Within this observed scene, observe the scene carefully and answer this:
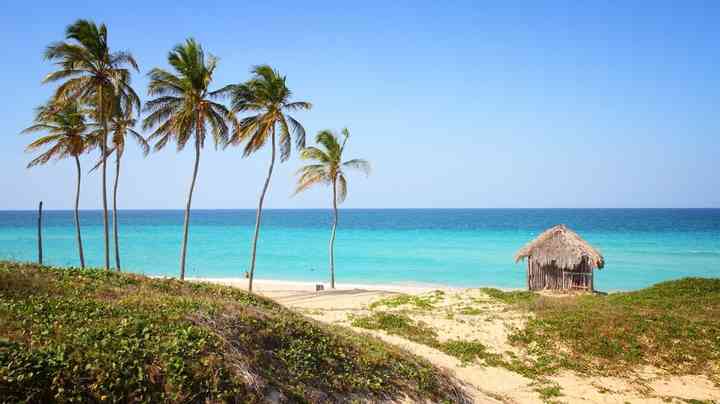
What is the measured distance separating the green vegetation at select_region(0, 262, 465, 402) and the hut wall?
51.2 feet

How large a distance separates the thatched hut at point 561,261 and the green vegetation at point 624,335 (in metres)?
4.25

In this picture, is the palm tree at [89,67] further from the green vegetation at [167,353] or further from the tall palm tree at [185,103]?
the green vegetation at [167,353]

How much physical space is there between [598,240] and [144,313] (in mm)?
61709

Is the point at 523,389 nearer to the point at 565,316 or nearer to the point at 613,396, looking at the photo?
the point at 613,396

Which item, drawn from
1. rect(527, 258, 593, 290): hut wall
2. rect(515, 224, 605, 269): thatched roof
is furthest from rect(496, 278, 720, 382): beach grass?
rect(527, 258, 593, 290): hut wall

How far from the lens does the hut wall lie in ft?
73.6

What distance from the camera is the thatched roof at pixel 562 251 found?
22.0 metres

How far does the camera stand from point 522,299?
19.9 meters

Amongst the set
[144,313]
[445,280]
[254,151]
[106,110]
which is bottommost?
[445,280]

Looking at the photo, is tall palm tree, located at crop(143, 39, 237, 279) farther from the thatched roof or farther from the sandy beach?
the thatched roof

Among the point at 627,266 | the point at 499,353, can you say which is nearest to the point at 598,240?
the point at 627,266

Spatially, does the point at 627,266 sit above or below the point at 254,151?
below

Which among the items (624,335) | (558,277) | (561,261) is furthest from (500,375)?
(558,277)

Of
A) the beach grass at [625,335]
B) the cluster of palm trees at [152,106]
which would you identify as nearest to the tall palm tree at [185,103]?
the cluster of palm trees at [152,106]
